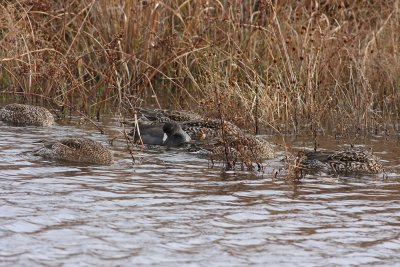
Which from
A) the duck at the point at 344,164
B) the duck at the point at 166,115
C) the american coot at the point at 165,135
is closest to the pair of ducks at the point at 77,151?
the american coot at the point at 165,135

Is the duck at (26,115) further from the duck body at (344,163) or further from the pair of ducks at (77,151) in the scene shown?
the duck body at (344,163)

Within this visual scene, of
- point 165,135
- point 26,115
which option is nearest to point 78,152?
point 165,135

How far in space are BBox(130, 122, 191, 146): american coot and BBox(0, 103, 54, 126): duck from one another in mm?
1366

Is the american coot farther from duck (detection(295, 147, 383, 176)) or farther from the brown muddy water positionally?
duck (detection(295, 147, 383, 176))

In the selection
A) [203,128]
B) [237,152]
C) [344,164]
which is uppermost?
[203,128]

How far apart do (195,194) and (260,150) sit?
7.69 ft

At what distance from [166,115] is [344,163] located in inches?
148

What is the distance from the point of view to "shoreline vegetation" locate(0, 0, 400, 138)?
13.8m

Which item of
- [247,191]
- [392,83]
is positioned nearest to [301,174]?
[247,191]

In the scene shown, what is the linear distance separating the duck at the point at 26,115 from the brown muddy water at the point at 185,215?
6.18 feet

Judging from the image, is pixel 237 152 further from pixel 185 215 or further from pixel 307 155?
pixel 185 215

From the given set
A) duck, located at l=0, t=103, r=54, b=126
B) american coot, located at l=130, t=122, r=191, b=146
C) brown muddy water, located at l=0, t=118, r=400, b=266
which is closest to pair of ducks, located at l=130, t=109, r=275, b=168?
american coot, located at l=130, t=122, r=191, b=146

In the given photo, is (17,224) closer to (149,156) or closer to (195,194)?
(195,194)

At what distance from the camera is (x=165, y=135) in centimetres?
1284
